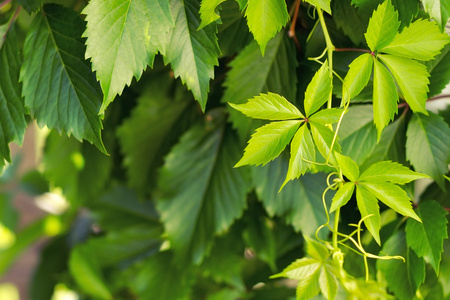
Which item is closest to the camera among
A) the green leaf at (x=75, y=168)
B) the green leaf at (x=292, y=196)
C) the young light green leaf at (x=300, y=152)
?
the young light green leaf at (x=300, y=152)

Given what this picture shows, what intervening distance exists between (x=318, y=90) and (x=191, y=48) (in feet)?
0.25

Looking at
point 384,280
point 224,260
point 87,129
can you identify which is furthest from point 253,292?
point 87,129

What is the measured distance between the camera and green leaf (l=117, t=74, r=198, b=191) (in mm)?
403

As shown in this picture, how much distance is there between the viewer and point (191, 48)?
0.81 feet

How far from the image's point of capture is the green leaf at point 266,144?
0.21 m

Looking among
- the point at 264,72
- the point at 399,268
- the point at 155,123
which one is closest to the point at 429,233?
the point at 399,268

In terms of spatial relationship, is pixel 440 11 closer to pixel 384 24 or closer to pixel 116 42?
pixel 384 24

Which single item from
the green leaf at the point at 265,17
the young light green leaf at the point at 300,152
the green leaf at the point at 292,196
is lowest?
the green leaf at the point at 292,196

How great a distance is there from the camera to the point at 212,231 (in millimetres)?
365

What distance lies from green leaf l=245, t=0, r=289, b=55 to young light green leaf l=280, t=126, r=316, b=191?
4cm

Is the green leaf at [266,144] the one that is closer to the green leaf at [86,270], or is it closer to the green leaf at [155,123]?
the green leaf at [155,123]

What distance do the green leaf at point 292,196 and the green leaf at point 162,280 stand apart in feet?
0.44

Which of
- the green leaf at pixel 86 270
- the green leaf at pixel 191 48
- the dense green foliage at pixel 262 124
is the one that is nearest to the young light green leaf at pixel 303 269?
the dense green foliage at pixel 262 124

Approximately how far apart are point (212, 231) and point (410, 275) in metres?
0.15
